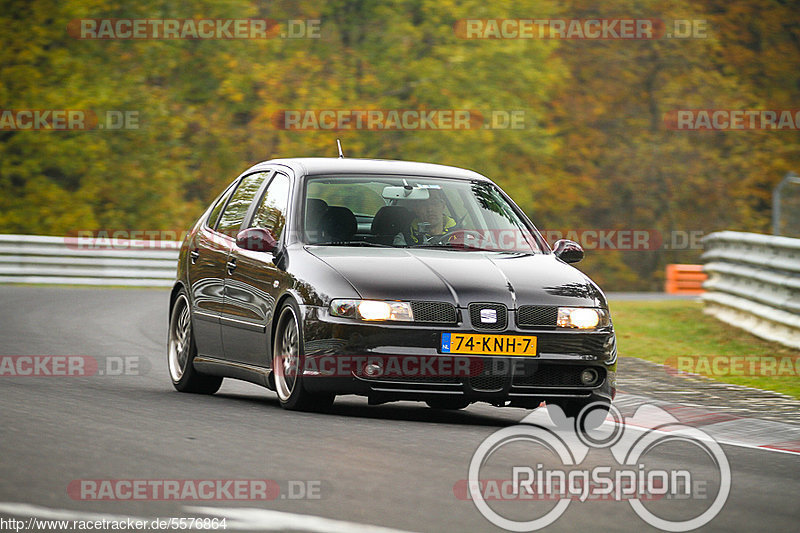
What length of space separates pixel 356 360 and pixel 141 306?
1395 centimetres

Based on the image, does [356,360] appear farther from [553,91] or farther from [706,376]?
[553,91]

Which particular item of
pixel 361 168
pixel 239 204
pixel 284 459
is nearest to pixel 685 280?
pixel 239 204

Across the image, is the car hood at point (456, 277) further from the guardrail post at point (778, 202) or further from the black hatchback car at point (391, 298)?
the guardrail post at point (778, 202)

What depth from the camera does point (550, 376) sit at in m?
9.83

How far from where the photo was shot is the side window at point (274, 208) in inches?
429

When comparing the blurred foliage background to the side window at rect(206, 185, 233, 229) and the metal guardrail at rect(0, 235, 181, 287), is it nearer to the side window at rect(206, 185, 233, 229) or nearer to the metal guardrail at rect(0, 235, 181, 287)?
the metal guardrail at rect(0, 235, 181, 287)

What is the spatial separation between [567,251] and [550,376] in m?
1.45

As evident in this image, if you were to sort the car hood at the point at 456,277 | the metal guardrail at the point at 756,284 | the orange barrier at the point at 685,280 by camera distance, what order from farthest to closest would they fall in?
the orange barrier at the point at 685,280 < the metal guardrail at the point at 756,284 < the car hood at the point at 456,277

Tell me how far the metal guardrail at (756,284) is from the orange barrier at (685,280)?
678 inches

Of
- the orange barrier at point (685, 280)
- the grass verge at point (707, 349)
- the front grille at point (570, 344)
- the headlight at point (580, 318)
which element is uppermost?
the headlight at point (580, 318)

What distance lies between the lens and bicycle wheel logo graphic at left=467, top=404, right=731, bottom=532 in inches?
266

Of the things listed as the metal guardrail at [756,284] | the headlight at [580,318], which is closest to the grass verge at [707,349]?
the metal guardrail at [756,284]

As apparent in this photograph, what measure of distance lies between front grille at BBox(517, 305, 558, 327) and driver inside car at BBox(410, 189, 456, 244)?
129 cm

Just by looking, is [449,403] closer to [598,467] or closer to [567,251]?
[567,251]
